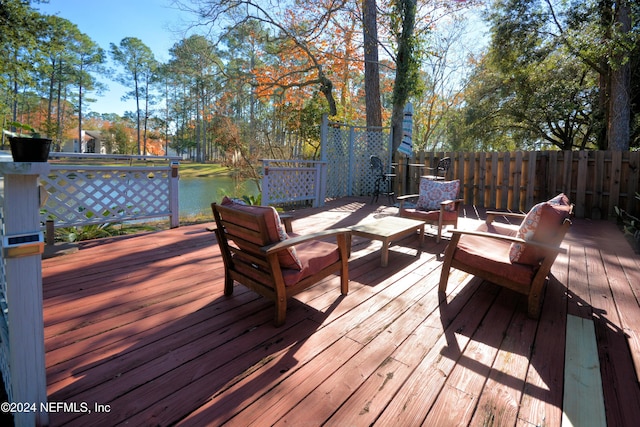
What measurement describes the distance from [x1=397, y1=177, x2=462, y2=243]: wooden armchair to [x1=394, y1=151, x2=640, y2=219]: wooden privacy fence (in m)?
3.17

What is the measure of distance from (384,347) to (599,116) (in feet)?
38.2

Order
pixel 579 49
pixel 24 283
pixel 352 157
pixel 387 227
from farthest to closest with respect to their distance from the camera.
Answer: pixel 352 157, pixel 579 49, pixel 387 227, pixel 24 283

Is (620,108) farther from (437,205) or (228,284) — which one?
(228,284)

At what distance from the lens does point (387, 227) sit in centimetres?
340

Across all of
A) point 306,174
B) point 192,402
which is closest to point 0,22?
point 306,174

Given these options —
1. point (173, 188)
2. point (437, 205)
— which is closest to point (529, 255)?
point (437, 205)

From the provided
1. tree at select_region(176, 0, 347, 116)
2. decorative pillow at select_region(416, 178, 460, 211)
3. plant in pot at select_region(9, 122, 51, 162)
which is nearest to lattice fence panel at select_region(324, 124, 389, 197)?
tree at select_region(176, 0, 347, 116)

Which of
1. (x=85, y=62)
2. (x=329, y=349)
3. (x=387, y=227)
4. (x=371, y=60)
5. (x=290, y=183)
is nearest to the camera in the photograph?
(x=329, y=349)

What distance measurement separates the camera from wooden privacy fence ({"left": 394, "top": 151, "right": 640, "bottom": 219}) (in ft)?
17.8

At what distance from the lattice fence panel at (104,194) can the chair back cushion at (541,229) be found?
426 cm

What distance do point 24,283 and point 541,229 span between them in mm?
2591

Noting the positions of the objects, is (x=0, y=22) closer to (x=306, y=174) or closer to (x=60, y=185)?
(x=60, y=185)

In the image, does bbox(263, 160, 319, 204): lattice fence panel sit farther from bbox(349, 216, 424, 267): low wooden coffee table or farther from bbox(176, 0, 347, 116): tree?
bbox(176, 0, 347, 116): tree

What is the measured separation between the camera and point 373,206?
6.94 m
